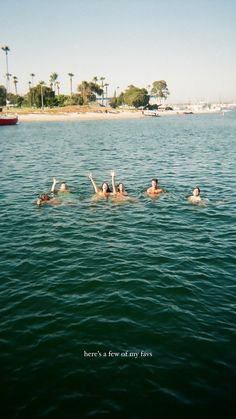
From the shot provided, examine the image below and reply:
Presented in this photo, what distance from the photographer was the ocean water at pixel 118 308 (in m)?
7.73

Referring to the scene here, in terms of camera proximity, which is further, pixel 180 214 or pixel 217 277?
pixel 180 214

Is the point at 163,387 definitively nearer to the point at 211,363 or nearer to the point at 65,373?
the point at 211,363

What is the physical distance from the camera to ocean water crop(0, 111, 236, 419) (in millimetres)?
7734

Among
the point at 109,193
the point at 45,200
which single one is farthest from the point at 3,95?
the point at 109,193

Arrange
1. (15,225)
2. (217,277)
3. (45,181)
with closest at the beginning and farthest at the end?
(217,277), (15,225), (45,181)

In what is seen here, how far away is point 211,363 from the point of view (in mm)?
8594

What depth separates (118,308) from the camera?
10.8 meters

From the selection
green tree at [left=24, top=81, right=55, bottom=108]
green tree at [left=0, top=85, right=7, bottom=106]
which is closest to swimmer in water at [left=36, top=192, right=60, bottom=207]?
green tree at [left=24, top=81, right=55, bottom=108]

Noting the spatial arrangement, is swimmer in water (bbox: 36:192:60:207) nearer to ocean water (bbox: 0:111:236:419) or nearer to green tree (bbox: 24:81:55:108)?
ocean water (bbox: 0:111:236:419)

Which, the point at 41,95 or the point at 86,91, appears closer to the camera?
the point at 41,95

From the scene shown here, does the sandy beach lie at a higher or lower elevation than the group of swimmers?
higher

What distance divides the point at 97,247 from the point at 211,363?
7.70 m

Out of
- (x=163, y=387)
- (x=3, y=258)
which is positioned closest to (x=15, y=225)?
(x=3, y=258)

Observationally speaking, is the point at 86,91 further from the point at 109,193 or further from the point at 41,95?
the point at 109,193
